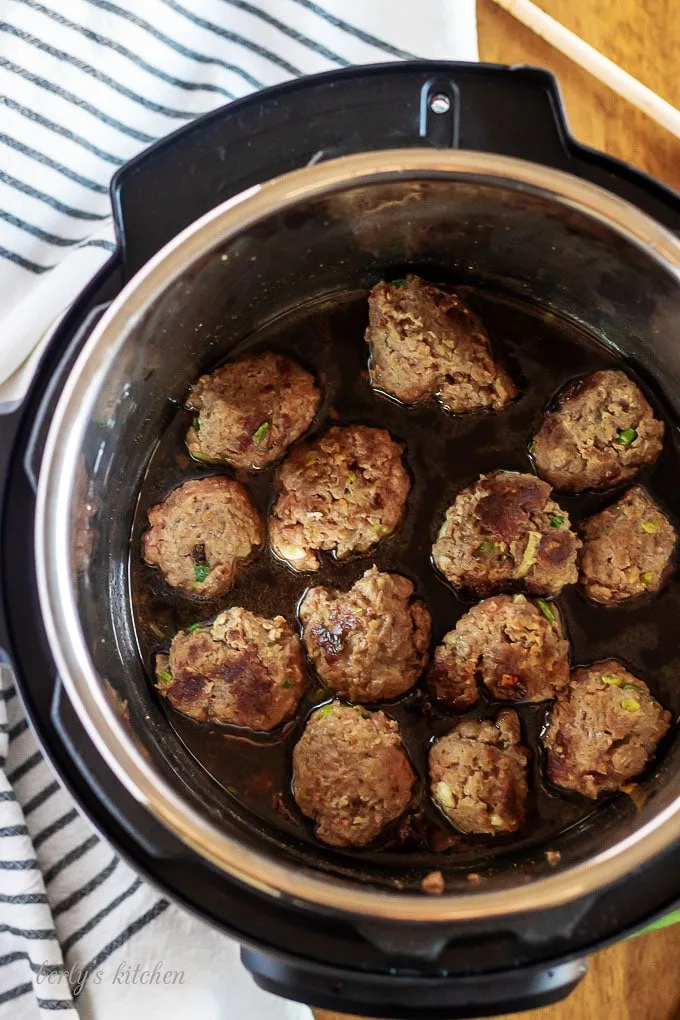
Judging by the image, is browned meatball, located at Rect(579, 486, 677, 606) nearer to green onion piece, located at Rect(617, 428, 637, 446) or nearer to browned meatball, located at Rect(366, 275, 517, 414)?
green onion piece, located at Rect(617, 428, 637, 446)

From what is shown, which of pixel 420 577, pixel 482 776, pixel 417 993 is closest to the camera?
pixel 417 993

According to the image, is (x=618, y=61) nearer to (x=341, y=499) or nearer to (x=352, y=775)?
(x=341, y=499)

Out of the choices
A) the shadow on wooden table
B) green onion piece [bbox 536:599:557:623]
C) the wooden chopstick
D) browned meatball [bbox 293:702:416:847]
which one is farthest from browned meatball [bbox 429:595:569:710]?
the wooden chopstick

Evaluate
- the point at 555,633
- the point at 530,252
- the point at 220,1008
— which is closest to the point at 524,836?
the point at 555,633

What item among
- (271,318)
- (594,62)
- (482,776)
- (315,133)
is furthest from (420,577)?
(594,62)

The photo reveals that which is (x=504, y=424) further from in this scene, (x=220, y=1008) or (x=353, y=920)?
(x=220, y=1008)

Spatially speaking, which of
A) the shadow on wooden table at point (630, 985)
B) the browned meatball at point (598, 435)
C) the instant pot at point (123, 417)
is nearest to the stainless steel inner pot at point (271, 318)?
the instant pot at point (123, 417)
